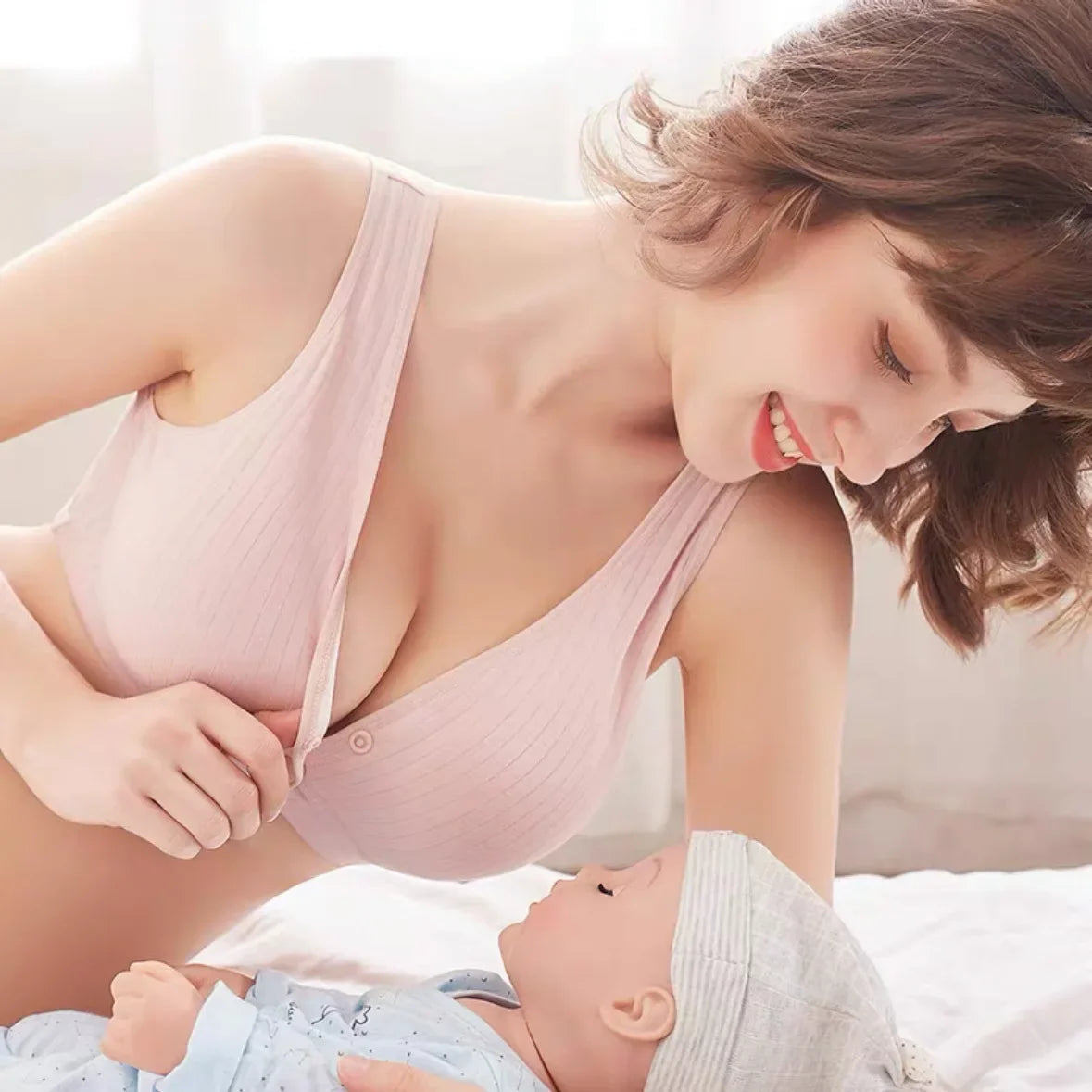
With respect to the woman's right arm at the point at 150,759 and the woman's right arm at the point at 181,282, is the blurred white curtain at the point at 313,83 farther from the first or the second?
the woman's right arm at the point at 150,759

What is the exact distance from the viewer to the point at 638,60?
1944 mm

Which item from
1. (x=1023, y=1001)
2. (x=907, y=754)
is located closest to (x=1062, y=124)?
(x=1023, y=1001)

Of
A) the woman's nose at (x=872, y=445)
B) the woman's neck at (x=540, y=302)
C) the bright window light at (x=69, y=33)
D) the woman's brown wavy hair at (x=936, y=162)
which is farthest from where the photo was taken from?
the bright window light at (x=69, y=33)

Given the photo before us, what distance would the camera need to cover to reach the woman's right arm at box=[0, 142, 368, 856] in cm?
109

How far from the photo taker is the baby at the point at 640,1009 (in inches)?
43.2

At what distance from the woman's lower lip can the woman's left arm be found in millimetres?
164

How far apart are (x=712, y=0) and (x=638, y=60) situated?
0.12 m

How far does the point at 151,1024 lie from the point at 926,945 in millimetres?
948

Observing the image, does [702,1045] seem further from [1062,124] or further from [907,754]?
[907,754]

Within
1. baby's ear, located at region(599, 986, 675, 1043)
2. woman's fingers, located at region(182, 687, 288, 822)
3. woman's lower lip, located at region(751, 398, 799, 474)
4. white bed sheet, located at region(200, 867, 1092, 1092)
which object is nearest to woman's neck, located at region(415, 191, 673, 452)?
woman's lower lip, located at region(751, 398, 799, 474)

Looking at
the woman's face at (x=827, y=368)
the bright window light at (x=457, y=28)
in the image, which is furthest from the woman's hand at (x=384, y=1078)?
the bright window light at (x=457, y=28)

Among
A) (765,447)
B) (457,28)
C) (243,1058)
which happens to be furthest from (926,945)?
(457,28)

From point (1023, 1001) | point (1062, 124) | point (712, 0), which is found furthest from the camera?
point (712, 0)

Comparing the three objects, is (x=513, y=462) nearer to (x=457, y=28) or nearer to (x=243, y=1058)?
(x=243, y=1058)
